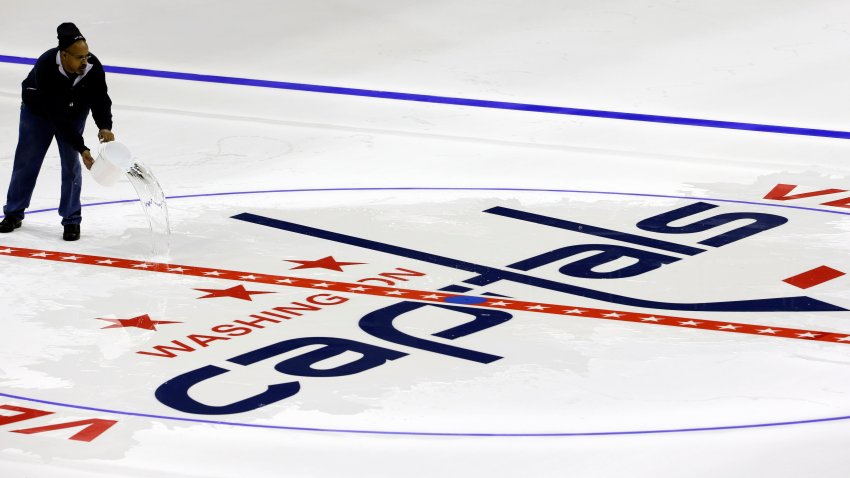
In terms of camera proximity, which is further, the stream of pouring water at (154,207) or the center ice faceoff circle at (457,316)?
the stream of pouring water at (154,207)

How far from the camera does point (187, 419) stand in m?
5.14

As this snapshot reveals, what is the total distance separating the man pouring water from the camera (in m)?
6.85

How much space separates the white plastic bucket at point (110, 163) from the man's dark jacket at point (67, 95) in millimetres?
110

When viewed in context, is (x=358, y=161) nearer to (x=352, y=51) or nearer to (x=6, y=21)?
(x=352, y=51)

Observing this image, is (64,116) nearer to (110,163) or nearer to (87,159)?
(87,159)

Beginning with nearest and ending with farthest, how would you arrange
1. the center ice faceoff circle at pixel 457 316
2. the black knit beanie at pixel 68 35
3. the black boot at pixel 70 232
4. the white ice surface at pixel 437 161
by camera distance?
the white ice surface at pixel 437 161, the center ice faceoff circle at pixel 457 316, the black knit beanie at pixel 68 35, the black boot at pixel 70 232

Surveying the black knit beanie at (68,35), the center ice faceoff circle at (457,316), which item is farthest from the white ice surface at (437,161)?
the black knit beanie at (68,35)

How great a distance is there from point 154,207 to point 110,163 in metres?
0.93

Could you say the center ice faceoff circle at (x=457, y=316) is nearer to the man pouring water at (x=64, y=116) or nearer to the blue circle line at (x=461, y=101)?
the man pouring water at (x=64, y=116)

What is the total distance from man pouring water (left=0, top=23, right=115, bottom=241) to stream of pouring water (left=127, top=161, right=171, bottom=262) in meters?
0.27

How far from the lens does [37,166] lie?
7.32 meters

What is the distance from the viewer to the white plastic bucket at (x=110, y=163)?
6.81m

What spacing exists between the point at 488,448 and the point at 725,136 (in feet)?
15.6

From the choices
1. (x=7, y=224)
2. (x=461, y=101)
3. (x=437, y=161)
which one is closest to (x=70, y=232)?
(x=7, y=224)
